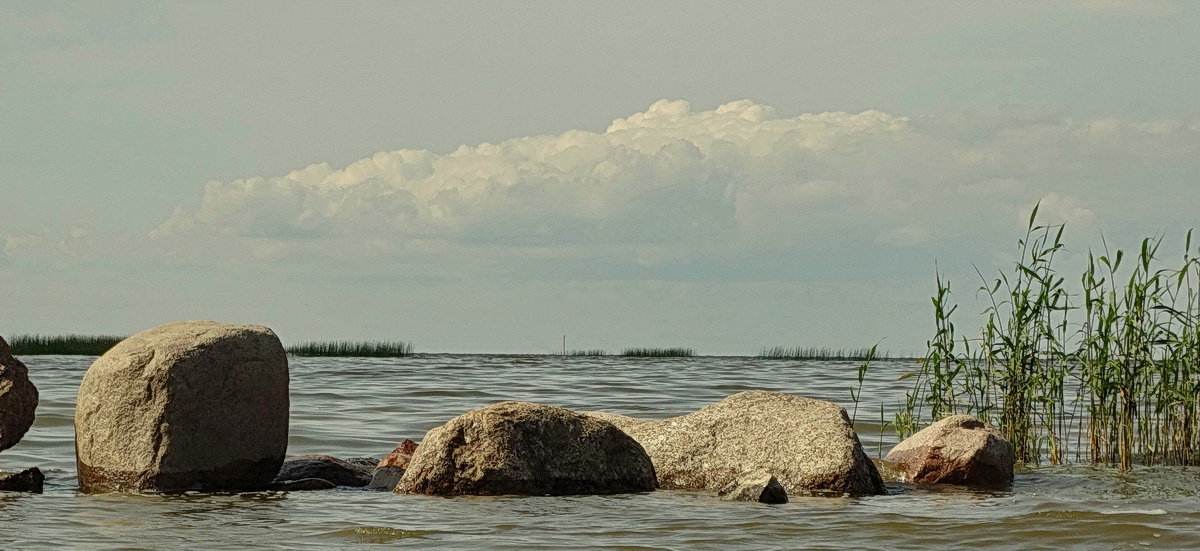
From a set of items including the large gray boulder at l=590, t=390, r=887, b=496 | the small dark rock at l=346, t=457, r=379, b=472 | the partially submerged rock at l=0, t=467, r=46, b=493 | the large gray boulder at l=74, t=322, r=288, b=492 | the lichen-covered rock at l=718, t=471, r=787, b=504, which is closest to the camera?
the lichen-covered rock at l=718, t=471, r=787, b=504

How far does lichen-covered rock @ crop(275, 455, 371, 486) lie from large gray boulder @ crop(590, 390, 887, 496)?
2.65 meters

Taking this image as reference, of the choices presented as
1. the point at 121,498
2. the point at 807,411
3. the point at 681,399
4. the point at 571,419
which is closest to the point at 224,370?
the point at 121,498

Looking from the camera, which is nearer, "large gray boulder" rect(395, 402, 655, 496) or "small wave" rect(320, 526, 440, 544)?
"small wave" rect(320, 526, 440, 544)

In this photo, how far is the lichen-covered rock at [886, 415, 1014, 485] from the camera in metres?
10.8

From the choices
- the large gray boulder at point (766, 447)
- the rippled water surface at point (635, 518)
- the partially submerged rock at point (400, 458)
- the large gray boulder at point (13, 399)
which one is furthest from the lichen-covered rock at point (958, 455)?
the large gray boulder at point (13, 399)

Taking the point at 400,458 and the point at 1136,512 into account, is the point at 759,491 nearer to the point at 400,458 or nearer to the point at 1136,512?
the point at 1136,512

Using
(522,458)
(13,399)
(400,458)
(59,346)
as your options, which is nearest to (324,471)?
(400,458)

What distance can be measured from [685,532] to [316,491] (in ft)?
13.0

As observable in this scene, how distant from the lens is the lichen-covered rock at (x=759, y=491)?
9.35 meters

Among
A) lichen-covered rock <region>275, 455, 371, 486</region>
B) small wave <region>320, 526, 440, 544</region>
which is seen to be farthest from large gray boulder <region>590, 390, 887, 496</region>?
small wave <region>320, 526, 440, 544</region>

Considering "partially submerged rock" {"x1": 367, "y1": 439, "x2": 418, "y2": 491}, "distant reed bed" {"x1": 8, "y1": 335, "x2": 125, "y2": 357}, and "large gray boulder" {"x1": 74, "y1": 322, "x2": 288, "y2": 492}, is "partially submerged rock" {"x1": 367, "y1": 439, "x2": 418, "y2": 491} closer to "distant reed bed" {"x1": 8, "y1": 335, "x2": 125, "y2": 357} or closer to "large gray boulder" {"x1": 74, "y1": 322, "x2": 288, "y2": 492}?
"large gray boulder" {"x1": 74, "y1": 322, "x2": 288, "y2": 492}

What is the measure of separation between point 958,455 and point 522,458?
398 cm

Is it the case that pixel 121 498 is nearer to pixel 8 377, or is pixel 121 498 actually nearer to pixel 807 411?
pixel 8 377

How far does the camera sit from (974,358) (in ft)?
39.0
